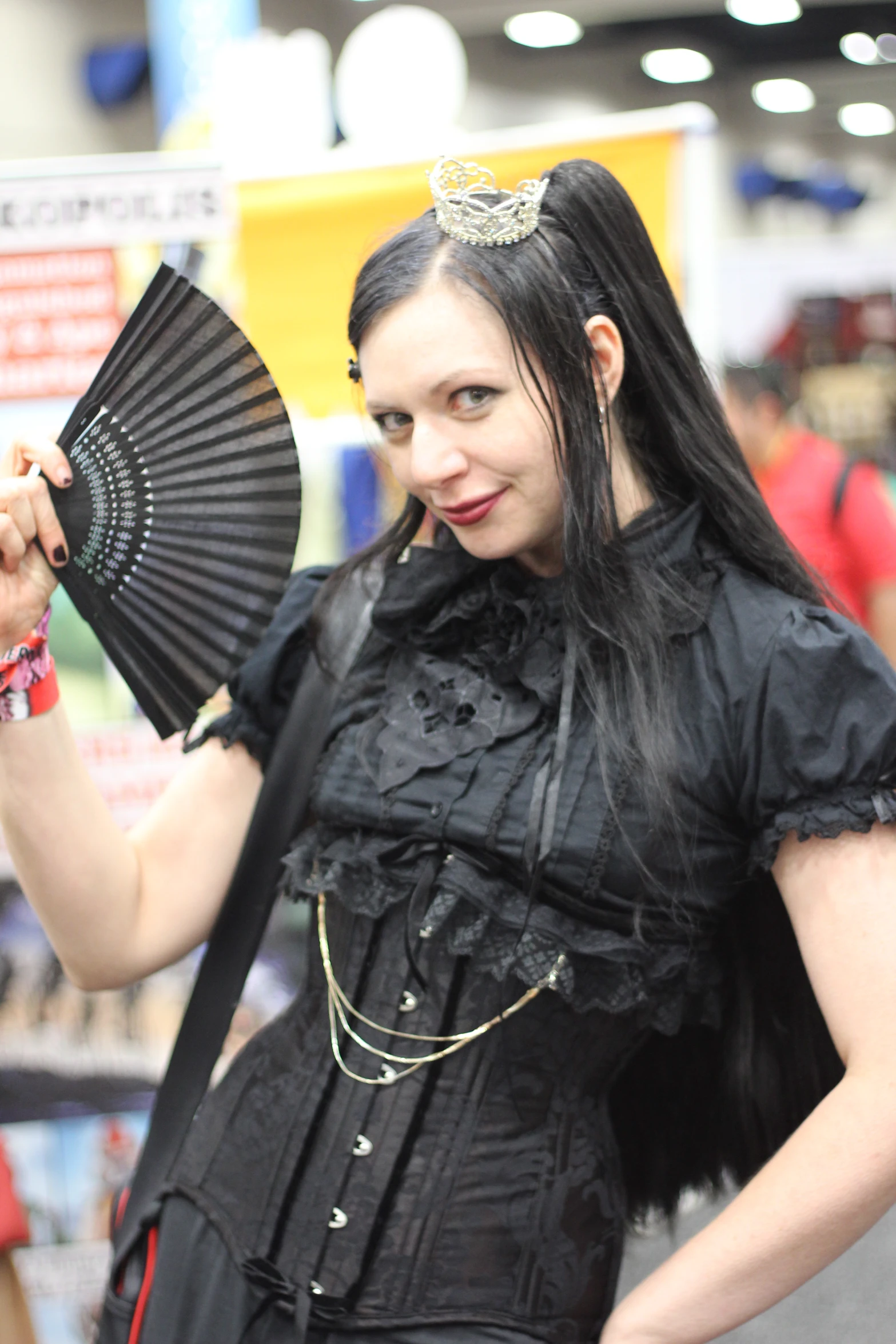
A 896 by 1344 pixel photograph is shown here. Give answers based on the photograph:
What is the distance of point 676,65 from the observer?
9336mm

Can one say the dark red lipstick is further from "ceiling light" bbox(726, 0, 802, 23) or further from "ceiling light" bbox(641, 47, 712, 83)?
"ceiling light" bbox(641, 47, 712, 83)

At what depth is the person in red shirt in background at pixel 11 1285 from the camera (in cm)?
182

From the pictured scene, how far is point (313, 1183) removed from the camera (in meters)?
1.10

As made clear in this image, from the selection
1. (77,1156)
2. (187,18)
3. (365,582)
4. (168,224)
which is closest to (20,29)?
(187,18)

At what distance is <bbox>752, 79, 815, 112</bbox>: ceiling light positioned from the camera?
10383mm

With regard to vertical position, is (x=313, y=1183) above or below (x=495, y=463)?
below

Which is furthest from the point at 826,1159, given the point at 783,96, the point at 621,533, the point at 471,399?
the point at 783,96

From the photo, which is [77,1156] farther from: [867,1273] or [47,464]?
[47,464]

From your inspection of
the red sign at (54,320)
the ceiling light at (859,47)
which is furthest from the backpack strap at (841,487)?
the ceiling light at (859,47)

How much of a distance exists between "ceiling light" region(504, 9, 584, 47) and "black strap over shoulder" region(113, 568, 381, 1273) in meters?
7.58

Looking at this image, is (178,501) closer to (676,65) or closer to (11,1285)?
(11,1285)

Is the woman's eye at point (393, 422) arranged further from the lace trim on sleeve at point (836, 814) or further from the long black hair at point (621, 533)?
the lace trim on sleeve at point (836, 814)

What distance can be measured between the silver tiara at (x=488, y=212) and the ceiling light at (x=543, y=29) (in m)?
7.54

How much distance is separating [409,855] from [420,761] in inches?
3.0
